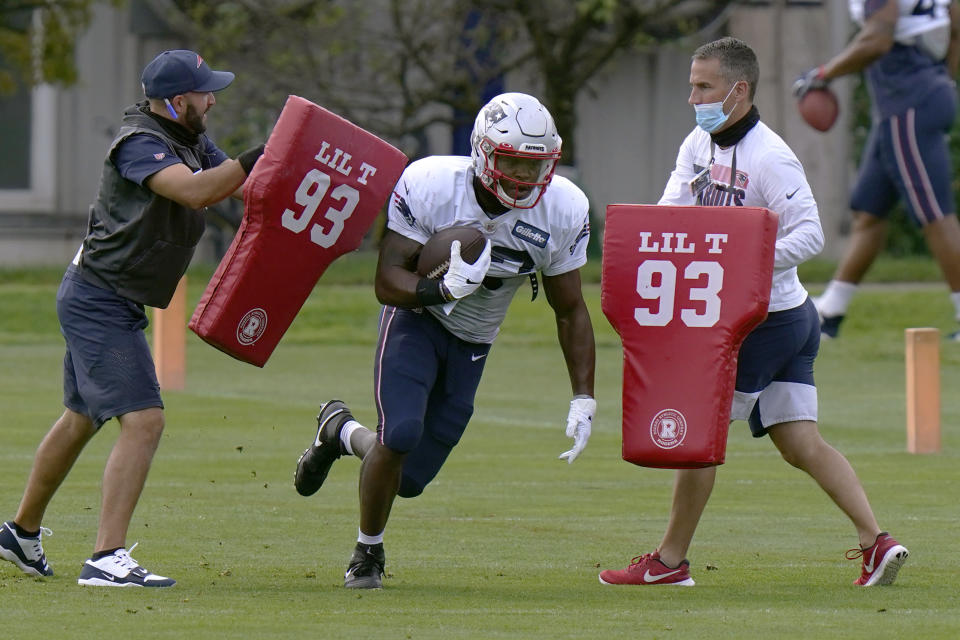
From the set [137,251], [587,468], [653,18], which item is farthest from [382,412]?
[653,18]

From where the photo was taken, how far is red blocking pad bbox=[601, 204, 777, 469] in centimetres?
728

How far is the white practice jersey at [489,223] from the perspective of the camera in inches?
291

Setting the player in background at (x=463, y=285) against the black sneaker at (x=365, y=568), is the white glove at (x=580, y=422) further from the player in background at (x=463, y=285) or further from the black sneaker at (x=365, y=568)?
the black sneaker at (x=365, y=568)

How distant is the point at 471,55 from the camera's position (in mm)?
26297

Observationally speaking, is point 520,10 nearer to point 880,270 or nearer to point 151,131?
point 880,270

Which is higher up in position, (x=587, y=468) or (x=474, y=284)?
(x=474, y=284)

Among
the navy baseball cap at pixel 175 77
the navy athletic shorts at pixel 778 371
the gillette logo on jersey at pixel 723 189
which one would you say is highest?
the navy baseball cap at pixel 175 77

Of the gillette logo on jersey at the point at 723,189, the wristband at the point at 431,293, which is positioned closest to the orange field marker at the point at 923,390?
the gillette logo on jersey at the point at 723,189

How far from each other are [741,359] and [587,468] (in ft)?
12.9

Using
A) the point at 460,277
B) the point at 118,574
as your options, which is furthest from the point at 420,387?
the point at 118,574

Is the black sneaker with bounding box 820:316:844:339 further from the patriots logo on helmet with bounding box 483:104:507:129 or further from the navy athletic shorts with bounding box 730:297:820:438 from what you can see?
the patriots logo on helmet with bounding box 483:104:507:129

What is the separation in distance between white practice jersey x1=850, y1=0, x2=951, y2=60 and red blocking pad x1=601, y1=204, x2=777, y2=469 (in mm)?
7075

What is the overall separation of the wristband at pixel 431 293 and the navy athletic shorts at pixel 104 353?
3.64ft

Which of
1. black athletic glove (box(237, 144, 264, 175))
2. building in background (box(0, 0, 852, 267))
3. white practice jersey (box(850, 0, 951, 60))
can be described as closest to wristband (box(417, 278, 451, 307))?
black athletic glove (box(237, 144, 264, 175))
